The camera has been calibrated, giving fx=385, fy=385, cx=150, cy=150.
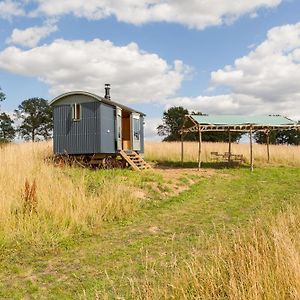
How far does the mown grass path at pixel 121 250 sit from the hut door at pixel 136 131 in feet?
32.1

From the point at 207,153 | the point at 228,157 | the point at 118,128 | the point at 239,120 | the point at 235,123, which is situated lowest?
the point at 228,157

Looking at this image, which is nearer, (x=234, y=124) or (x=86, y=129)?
(x=86, y=129)

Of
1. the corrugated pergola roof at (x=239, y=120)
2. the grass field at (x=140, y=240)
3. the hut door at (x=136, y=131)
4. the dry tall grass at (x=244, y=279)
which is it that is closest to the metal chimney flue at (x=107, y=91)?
the hut door at (x=136, y=131)

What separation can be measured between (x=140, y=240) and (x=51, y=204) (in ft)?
7.13

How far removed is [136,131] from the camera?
22.2 meters

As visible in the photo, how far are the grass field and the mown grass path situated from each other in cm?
2

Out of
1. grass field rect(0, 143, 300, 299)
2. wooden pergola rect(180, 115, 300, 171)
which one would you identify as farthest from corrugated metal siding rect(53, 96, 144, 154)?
grass field rect(0, 143, 300, 299)

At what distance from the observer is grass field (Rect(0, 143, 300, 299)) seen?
4.11 meters

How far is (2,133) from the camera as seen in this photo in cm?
5838

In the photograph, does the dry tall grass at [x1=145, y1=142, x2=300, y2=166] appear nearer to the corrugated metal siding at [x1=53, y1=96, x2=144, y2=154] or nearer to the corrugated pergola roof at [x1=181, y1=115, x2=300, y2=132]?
the corrugated pergola roof at [x1=181, y1=115, x2=300, y2=132]

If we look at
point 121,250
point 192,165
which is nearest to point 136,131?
point 192,165

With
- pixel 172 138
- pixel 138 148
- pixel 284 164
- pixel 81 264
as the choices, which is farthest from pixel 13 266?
pixel 172 138

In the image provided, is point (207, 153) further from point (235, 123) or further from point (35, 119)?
point (35, 119)

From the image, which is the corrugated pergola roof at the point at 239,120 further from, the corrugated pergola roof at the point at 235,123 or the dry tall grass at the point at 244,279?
the dry tall grass at the point at 244,279
